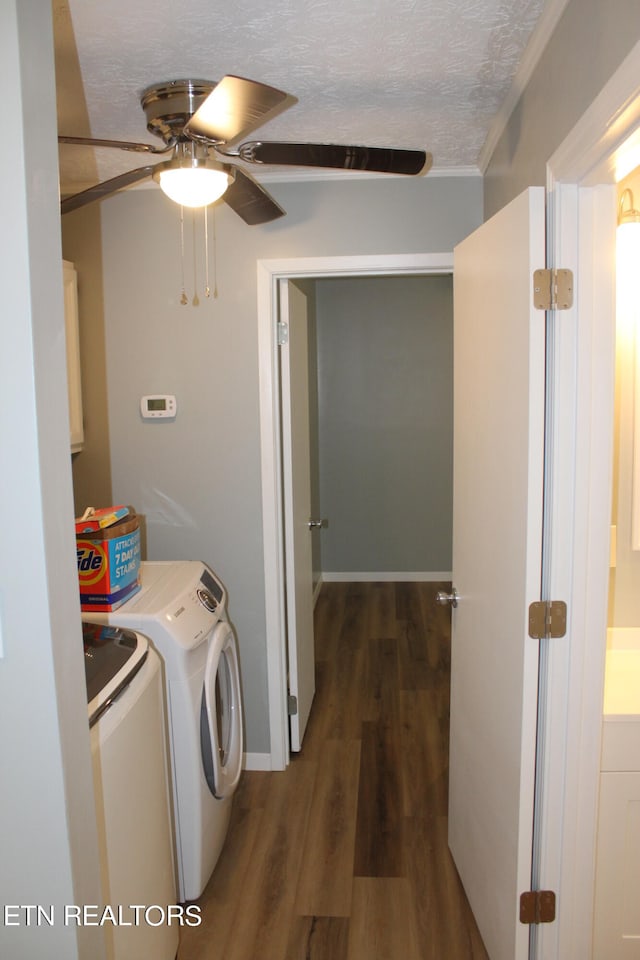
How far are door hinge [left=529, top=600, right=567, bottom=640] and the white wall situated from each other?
3.41ft

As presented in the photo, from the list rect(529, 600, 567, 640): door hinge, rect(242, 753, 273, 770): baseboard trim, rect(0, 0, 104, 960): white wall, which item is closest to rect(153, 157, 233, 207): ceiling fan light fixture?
rect(0, 0, 104, 960): white wall

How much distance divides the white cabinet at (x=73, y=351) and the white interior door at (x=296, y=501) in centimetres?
85

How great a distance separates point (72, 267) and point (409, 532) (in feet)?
11.9

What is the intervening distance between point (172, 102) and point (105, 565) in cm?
135

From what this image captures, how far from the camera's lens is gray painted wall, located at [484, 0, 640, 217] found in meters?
1.27

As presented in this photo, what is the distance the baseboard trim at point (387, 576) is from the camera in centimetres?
589

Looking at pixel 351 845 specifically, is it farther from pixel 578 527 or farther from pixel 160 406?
pixel 160 406

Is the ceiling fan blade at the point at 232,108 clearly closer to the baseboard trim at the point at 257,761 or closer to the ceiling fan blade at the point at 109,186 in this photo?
the ceiling fan blade at the point at 109,186

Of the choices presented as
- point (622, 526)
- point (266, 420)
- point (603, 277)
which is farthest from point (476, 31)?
point (266, 420)

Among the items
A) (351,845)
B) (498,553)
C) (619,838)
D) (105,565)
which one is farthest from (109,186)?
(351,845)

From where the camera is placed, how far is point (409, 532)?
585 cm

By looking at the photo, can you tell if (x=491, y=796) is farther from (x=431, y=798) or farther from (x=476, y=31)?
(x=476, y=31)

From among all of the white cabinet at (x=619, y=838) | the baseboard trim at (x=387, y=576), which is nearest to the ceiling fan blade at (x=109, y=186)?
the white cabinet at (x=619, y=838)

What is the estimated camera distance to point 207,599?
249 centimetres
